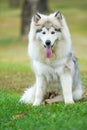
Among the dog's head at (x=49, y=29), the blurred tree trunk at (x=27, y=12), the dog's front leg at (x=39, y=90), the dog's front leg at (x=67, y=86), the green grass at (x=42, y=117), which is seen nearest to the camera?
the green grass at (x=42, y=117)

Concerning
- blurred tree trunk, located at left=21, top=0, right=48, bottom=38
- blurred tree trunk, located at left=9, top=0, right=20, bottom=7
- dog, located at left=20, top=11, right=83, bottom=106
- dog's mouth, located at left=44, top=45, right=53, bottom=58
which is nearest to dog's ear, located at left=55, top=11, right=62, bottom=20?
dog, located at left=20, top=11, right=83, bottom=106

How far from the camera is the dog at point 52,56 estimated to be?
1074cm

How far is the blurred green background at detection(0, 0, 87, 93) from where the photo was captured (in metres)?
17.1

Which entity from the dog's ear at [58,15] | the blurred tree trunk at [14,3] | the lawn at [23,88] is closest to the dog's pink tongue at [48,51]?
the dog's ear at [58,15]

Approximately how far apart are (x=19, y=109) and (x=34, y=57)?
1.27 metres

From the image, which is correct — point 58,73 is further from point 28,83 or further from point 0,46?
point 0,46

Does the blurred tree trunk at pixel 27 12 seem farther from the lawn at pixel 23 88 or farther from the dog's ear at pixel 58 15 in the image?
the dog's ear at pixel 58 15

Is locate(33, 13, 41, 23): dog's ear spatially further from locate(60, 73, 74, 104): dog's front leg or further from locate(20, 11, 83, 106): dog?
locate(60, 73, 74, 104): dog's front leg

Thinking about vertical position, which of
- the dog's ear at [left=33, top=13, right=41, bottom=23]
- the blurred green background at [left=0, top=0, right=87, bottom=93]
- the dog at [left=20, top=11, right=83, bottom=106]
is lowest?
the blurred green background at [left=0, top=0, right=87, bottom=93]

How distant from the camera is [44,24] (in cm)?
1075

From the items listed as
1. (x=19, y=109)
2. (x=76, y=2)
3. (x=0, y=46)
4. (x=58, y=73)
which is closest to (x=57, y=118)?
(x=19, y=109)

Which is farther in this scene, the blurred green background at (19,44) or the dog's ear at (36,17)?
the blurred green background at (19,44)

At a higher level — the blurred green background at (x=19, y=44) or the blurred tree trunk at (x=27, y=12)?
the blurred tree trunk at (x=27, y=12)

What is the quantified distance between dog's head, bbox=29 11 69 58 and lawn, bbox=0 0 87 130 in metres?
1.18
